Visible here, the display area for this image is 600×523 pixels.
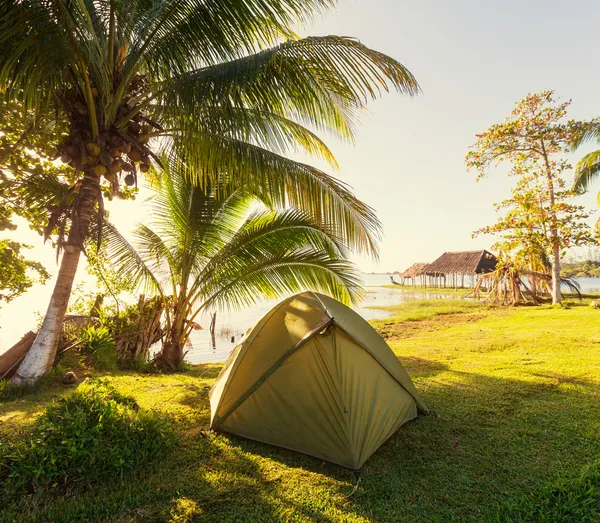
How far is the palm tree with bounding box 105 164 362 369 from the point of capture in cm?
617

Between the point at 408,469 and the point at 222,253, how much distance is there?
448cm

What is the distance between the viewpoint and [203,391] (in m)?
5.26

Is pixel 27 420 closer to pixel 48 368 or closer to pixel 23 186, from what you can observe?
pixel 48 368

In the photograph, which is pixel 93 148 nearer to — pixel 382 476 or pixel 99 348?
pixel 99 348

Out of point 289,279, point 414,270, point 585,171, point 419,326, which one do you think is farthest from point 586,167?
point 414,270

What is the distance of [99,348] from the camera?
6.86m

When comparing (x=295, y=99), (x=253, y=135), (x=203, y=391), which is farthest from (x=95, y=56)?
(x=203, y=391)

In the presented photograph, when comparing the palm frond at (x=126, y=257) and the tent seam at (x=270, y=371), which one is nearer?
the tent seam at (x=270, y=371)

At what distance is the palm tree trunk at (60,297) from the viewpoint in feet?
14.8

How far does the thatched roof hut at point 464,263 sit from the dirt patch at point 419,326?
55.1 ft

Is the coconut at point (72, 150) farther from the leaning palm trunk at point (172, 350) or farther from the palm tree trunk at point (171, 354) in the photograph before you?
the palm tree trunk at point (171, 354)

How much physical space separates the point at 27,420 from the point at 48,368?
1.53 metres

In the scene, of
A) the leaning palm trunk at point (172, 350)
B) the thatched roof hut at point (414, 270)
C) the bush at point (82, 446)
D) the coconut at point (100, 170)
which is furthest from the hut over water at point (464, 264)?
the bush at point (82, 446)

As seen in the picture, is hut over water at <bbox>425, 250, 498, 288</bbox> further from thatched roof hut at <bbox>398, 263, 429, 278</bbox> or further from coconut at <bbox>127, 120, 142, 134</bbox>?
coconut at <bbox>127, 120, 142, 134</bbox>
